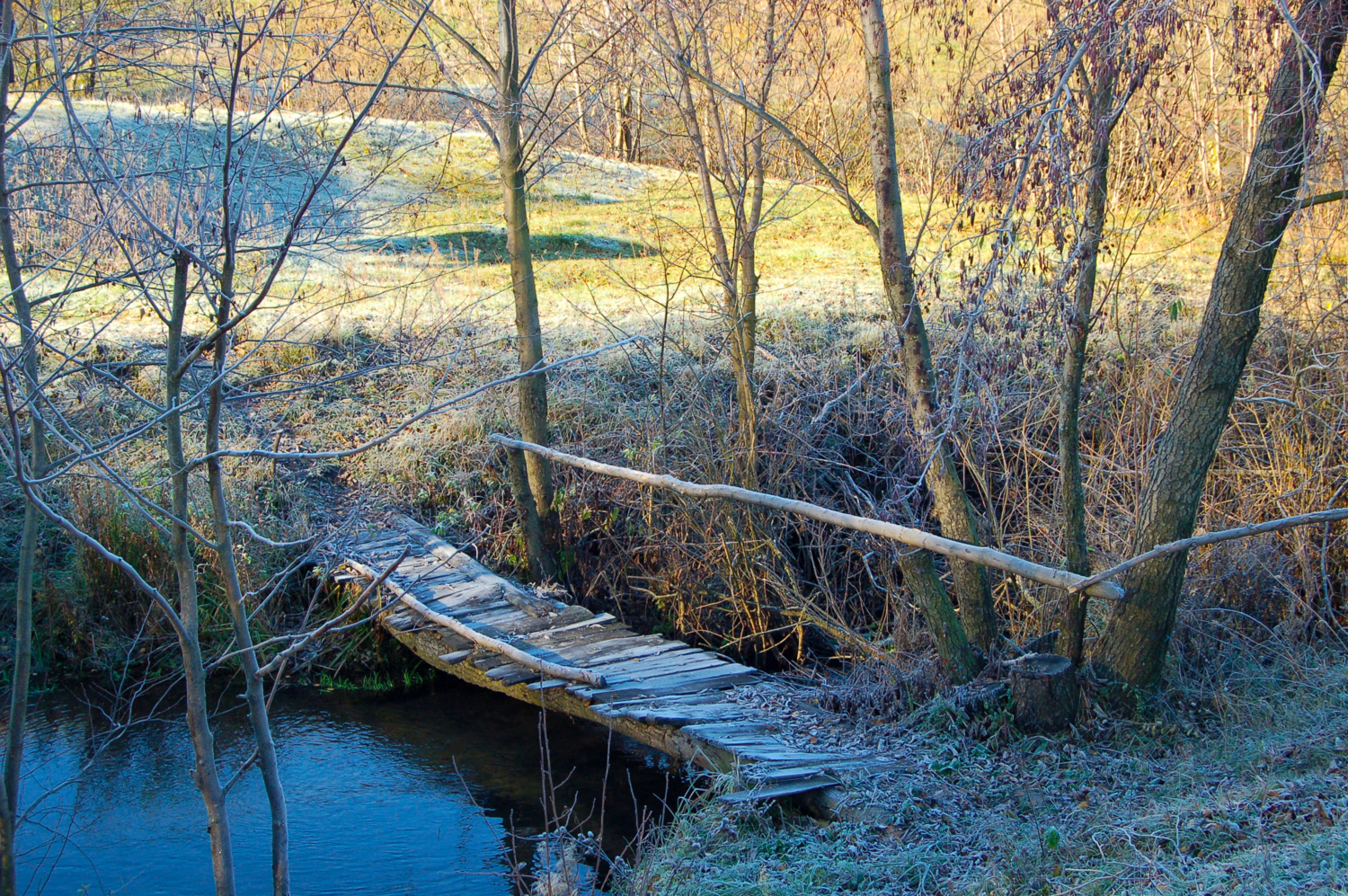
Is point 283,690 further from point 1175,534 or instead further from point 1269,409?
point 1269,409

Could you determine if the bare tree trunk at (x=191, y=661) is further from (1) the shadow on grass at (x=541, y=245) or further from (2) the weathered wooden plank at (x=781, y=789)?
(1) the shadow on grass at (x=541, y=245)

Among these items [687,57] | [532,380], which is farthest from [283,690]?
[687,57]

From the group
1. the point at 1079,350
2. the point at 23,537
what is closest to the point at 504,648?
the point at 23,537

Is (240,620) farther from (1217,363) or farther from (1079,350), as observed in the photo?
(1217,363)

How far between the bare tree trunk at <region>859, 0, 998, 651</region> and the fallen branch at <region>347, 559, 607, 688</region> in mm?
2091

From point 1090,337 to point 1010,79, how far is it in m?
4.61

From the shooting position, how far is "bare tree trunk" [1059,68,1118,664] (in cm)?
431

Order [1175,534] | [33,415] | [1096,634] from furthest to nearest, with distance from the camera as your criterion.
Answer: [1096,634] < [1175,534] < [33,415]

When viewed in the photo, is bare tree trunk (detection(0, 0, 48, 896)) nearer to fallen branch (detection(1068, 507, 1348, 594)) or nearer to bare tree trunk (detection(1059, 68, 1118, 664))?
fallen branch (detection(1068, 507, 1348, 594))

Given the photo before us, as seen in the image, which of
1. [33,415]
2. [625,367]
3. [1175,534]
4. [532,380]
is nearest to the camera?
[33,415]

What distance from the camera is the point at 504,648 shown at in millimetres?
6199

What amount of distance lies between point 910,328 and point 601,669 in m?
2.65

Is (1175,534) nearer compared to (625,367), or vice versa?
(1175,534)

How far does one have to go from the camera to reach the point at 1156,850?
3.43 meters
